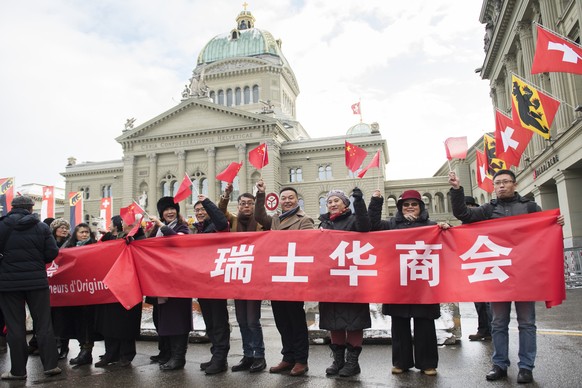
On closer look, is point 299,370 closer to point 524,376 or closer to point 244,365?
point 244,365

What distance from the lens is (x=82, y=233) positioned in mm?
7730

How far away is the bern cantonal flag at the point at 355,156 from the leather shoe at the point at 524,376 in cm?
1634

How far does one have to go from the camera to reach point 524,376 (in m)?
4.90

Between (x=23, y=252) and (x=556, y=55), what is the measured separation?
35.3 ft

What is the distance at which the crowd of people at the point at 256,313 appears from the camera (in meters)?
5.38


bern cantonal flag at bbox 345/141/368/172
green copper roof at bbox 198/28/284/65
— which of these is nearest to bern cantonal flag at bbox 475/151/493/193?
bern cantonal flag at bbox 345/141/368/172

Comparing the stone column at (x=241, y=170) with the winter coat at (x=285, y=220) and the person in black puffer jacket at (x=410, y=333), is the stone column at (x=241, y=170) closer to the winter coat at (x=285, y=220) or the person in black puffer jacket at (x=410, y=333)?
the winter coat at (x=285, y=220)

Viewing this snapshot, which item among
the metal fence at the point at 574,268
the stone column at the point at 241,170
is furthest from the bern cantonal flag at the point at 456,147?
the stone column at the point at 241,170

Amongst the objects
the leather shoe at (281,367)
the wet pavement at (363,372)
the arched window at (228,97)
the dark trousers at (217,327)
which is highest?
the arched window at (228,97)

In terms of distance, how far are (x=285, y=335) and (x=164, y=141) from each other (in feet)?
177

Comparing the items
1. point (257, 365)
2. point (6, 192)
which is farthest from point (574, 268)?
point (6, 192)

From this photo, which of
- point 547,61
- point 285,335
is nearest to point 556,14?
point 547,61

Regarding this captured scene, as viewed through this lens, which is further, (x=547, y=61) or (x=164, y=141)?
(x=164, y=141)

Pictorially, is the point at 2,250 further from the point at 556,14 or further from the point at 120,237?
the point at 556,14
